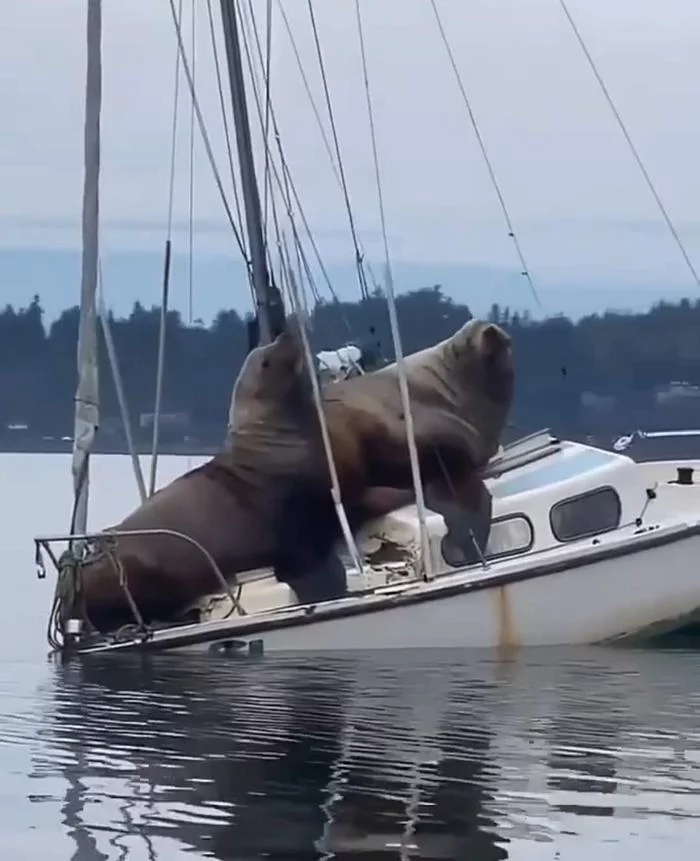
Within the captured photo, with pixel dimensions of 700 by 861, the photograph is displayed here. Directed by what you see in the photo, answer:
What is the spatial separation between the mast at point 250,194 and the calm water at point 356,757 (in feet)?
14.0

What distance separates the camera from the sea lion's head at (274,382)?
64.6ft

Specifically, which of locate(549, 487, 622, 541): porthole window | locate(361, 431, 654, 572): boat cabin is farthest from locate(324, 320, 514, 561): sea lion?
locate(549, 487, 622, 541): porthole window

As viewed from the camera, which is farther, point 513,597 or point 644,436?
point 644,436

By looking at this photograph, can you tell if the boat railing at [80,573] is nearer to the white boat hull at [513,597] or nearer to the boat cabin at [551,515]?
the white boat hull at [513,597]

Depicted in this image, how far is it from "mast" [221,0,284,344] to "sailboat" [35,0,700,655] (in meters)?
2.01

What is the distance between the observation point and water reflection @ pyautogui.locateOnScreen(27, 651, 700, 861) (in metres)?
10.4

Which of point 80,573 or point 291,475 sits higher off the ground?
point 291,475

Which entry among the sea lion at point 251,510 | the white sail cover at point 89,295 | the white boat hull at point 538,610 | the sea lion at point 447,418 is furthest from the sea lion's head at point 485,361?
the white sail cover at point 89,295

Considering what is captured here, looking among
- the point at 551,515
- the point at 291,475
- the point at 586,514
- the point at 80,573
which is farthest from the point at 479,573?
the point at 80,573

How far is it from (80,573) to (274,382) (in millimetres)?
2545

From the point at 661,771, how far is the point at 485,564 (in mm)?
6186

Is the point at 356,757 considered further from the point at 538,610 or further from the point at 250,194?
the point at 250,194

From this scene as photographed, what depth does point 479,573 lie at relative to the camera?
1805 centimetres

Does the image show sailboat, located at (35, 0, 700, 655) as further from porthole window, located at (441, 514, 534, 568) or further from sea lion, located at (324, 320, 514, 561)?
sea lion, located at (324, 320, 514, 561)
